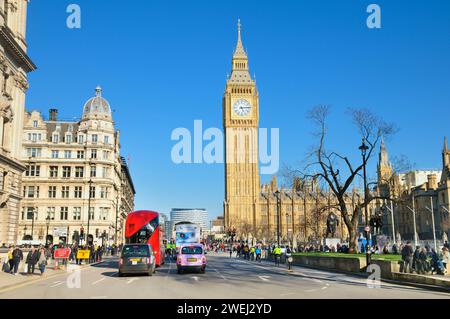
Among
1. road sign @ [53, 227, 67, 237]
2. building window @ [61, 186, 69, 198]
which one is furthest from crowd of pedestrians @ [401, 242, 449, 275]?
building window @ [61, 186, 69, 198]

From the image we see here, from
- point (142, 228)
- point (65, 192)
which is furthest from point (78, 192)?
point (142, 228)

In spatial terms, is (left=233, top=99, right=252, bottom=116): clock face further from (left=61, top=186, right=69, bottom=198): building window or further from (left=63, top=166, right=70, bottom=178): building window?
(left=61, top=186, right=69, bottom=198): building window

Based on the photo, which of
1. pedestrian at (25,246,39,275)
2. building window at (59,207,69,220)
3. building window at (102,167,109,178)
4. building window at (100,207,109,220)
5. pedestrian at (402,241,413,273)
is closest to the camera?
pedestrian at (402,241,413,273)

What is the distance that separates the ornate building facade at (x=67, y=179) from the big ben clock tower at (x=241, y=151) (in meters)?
80.8

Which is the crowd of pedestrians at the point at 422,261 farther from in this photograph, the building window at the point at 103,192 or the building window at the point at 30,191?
the building window at the point at 30,191

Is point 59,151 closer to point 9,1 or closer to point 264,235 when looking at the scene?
point 9,1

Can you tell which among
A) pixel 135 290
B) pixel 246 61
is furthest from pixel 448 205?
pixel 246 61

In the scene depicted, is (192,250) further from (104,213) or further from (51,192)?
(51,192)

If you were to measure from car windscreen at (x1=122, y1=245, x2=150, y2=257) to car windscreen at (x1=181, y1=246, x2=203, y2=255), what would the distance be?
420 centimetres

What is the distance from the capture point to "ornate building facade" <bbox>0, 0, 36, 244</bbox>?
39.5 metres

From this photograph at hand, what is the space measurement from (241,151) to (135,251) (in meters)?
132

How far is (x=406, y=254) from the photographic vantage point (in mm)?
23812

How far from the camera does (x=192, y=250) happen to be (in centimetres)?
2927

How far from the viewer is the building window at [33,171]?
7362cm
